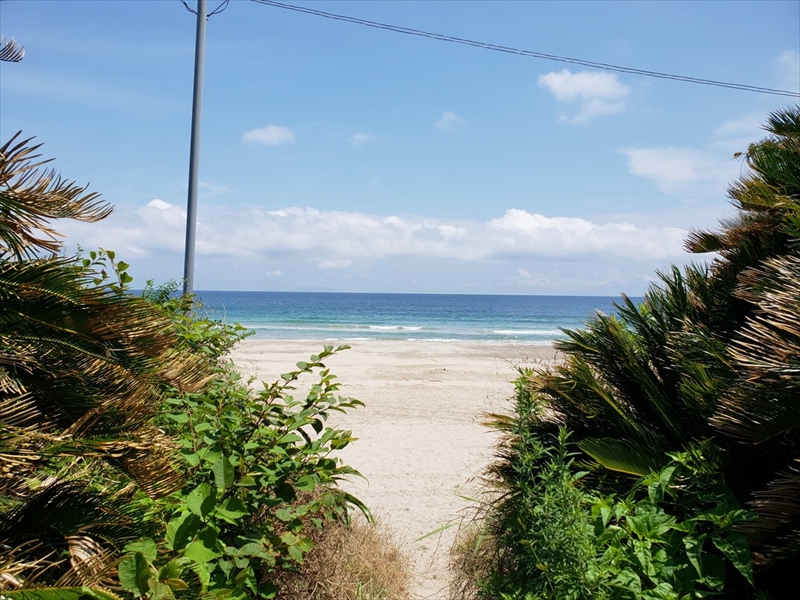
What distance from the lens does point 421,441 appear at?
26.2ft

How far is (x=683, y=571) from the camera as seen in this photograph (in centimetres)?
255

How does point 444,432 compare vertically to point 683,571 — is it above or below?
below

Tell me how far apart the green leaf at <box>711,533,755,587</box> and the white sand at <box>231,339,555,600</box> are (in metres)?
1.76

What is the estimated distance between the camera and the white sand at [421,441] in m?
4.69

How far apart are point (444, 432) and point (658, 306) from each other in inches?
208

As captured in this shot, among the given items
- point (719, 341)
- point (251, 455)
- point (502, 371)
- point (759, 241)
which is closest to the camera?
point (251, 455)

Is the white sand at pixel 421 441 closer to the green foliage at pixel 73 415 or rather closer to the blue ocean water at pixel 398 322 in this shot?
the blue ocean water at pixel 398 322

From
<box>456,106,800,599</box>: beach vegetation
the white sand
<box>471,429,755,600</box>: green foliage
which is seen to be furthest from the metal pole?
<box>471,429,755,600</box>: green foliage

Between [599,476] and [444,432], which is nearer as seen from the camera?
[599,476]

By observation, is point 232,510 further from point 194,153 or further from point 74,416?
point 194,153

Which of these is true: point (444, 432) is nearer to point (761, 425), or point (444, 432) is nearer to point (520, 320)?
point (761, 425)

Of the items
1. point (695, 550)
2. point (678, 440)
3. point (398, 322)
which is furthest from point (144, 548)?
point (398, 322)

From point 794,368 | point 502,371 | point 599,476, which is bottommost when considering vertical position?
point 502,371

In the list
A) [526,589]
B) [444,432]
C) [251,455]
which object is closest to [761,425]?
[526,589]
